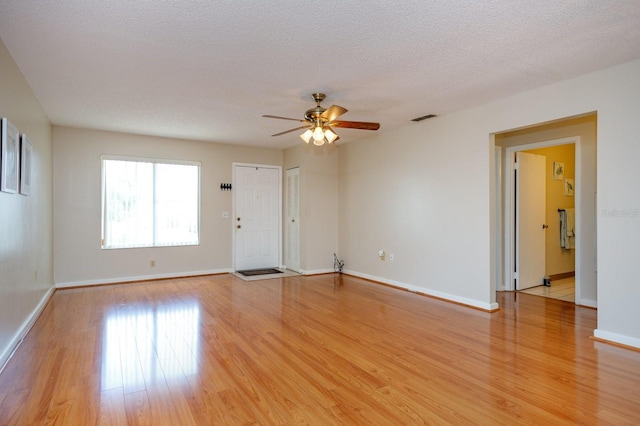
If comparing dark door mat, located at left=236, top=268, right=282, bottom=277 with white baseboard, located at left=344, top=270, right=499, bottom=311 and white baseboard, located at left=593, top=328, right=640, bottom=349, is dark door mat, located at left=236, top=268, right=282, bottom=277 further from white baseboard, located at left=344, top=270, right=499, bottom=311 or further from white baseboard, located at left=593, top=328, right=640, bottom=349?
white baseboard, located at left=593, top=328, right=640, bottom=349

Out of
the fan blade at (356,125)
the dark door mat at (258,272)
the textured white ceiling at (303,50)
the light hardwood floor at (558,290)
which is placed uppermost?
the textured white ceiling at (303,50)

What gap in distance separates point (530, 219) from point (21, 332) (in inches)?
259

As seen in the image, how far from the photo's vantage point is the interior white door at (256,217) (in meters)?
6.96

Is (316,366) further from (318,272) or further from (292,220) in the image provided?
(292,220)

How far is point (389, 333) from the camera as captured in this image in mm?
3520

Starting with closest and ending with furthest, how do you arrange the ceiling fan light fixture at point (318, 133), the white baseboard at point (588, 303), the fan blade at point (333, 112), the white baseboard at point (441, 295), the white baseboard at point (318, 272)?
the fan blade at point (333, 112), the ceiling fan light fixture at point (318, 133), the white baseboard at point (441, 295), the white baseboard at point (588, 303), the white baseboard at point (318, 272)

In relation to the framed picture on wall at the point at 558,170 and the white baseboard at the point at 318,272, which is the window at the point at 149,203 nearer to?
the white baseboard at the point at 318,272

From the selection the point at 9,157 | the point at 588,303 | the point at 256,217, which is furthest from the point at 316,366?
the point at 256,217

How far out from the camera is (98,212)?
18.8ft

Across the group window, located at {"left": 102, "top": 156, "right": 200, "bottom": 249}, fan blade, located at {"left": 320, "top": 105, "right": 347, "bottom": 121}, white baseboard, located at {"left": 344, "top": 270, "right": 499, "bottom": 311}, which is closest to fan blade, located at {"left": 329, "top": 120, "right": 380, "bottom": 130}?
fan blade, located at {"left": 320, "top": 105, "right": 347, "bottom": 121}

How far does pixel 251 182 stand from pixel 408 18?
5.13 m

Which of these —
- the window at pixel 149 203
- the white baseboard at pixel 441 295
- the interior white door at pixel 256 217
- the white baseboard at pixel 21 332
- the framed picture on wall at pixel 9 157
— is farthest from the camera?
→ the interior white door at pixel 256 217

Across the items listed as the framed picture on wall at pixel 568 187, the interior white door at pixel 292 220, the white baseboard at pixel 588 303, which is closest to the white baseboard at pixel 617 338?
the white baseboard at pixel 588 303

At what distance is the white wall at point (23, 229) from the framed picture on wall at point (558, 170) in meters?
7.21
